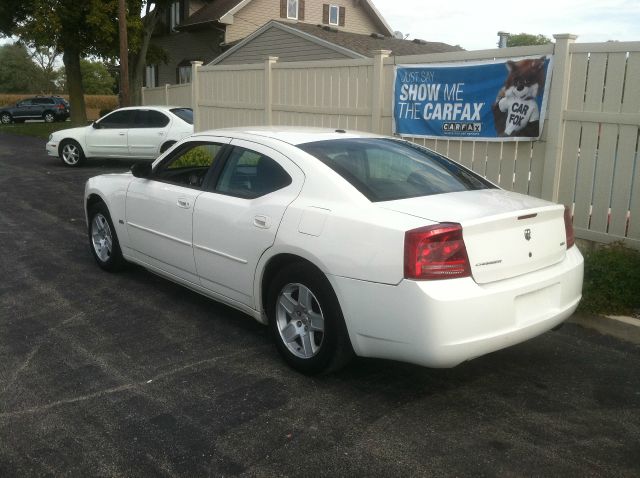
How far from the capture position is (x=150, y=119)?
53.5 feet

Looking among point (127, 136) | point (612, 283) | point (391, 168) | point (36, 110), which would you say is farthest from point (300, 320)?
point (36, 110)

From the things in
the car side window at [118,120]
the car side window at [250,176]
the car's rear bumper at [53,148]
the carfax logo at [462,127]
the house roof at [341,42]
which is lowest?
the car's rear bumper at [53,148]

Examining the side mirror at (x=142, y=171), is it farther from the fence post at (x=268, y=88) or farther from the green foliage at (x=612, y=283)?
the fence post at (x=268, y=88)

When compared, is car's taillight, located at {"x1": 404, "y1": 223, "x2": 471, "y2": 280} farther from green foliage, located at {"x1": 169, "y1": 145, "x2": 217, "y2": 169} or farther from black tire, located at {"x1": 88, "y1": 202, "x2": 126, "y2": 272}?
black tire, located at {"x1": 88, "y1": 202, "x2": 126, "y2": 272}

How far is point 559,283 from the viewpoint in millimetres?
4102

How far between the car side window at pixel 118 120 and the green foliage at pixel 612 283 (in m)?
13.1

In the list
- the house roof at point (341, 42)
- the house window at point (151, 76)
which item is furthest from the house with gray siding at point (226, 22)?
the house roof at point (341, 42)

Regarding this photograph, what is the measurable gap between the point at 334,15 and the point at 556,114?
28245 millimetres

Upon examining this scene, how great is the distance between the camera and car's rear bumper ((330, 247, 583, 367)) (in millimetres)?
3547

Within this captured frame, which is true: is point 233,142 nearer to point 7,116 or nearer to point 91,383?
point 91,383

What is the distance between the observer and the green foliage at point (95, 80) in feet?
308

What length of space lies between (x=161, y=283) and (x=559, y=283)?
3.71 metres

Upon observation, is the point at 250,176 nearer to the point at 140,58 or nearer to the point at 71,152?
the point at 71,152

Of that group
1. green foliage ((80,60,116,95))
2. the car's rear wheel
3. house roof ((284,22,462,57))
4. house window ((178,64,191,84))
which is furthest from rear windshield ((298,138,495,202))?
green foliage ((80,60,116,95))
